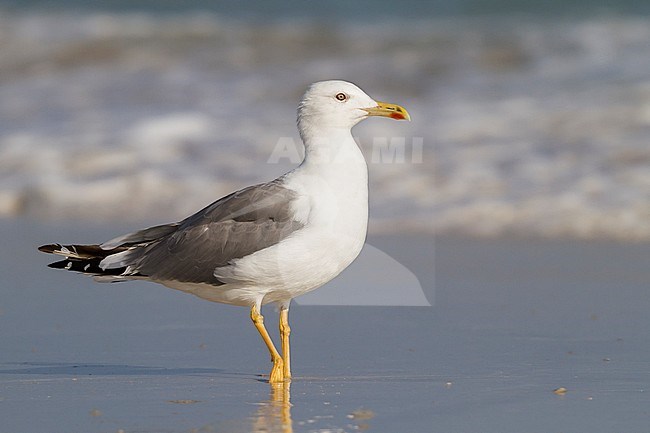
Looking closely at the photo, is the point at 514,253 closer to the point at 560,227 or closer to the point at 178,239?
the point at 560,227

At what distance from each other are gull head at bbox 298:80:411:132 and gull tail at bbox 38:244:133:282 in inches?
33.5

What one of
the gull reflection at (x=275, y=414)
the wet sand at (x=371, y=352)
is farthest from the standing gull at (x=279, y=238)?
the wet sand at (x=371, y=352)

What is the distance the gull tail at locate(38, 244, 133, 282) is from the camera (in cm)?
426

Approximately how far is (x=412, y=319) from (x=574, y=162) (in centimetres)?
303

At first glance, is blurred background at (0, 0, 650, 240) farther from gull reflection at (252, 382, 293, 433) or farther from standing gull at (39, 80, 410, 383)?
gull reflection at (252, 382, 293, 433)

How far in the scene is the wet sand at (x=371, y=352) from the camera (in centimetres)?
347

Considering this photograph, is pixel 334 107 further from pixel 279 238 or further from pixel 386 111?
pixel 279 238

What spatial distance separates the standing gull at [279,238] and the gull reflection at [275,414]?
0.57 feet

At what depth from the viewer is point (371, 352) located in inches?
177

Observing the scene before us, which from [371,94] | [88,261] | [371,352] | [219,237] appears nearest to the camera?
[219,237]

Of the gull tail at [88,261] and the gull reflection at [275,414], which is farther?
the gull tail at [88,261]

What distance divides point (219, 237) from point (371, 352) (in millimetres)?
771

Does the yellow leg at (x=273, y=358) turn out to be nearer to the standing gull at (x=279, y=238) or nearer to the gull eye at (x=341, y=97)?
the standing gull at (x=279, y=238)

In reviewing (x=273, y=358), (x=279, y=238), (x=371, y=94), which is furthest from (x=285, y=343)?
(x=371, y=94)
